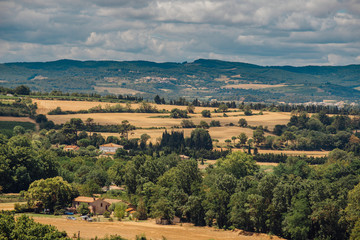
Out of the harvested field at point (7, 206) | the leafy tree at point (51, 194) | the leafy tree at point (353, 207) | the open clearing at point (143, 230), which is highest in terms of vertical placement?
the leafy tree at point (353, 207)

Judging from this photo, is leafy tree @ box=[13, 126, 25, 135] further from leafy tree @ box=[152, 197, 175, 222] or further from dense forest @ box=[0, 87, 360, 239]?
leafy tree @ box=[152, 197, 175, 222]

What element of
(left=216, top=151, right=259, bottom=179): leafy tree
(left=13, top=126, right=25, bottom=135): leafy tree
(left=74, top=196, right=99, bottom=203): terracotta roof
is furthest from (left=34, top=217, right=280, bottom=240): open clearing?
(left=13, top=126, right=25, bottom=135): leafy tree

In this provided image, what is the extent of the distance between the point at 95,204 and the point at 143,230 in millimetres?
16876

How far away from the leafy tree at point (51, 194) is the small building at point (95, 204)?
1555mm

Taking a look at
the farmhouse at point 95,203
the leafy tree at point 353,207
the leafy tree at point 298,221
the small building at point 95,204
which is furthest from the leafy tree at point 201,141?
the leafy tree at point 353,207

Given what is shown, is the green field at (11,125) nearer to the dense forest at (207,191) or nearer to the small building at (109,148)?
the small building at (109,148)

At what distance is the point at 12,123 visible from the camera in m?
195

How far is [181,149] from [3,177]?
8011 cm

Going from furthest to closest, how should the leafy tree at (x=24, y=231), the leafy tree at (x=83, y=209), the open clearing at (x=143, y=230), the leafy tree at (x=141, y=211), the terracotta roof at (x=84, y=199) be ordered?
the terracotta roof at (x=84, y=199)
the leafy tree at (x=141, y=211)
the leafy tree at (x=83, y=209)
the open clearing at (x=143, y=230)
the leafy tree at (x=24, y=231)

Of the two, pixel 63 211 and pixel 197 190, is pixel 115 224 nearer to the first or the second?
pixel 63 211

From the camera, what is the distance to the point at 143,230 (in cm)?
8656

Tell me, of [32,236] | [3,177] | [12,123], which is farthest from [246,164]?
[12,123]

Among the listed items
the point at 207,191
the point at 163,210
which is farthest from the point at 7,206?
the point at 207,191

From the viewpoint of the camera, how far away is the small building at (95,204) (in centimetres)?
9962
